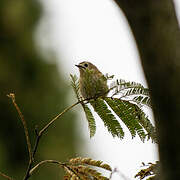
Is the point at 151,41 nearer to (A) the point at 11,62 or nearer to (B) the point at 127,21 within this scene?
(B) the point at 127,21

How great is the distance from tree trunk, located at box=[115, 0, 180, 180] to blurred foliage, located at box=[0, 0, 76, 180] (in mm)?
13041

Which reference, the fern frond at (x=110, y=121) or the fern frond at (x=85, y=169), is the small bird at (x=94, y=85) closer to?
the fern frond at (x=110, y=121)

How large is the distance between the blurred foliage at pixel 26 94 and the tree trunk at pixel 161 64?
13041 millimetres

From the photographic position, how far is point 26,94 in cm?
1559

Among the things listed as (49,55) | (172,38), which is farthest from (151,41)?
(49,55)

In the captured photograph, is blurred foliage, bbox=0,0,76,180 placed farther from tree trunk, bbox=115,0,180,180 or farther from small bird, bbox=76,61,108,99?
tree trunk, bbox=115,0,180,180

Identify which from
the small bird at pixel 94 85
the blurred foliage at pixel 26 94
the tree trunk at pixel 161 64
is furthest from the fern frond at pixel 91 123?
the blurred foliage at pixel 26 94

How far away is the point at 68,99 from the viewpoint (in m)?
15.8

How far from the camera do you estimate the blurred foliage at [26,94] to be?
1408cm

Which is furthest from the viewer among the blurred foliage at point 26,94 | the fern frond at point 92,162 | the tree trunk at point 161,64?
the blurred foliage at point 26,94

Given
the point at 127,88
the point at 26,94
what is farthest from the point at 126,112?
the point at 26,94

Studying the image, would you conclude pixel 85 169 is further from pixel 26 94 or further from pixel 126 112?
pixel 26 94

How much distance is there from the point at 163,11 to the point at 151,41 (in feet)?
0.22

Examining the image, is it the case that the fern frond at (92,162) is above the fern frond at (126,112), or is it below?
below
